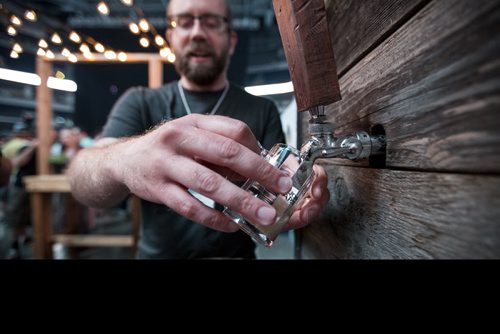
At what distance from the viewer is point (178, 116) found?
402 millimetres

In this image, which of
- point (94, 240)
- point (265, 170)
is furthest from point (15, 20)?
point (94, 240)

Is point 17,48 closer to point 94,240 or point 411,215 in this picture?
point 411,215

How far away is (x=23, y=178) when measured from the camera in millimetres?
606

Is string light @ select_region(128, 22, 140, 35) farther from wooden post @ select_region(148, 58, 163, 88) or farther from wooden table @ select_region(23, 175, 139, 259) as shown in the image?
wooden table @ select_region(23, 175, 139, 259)

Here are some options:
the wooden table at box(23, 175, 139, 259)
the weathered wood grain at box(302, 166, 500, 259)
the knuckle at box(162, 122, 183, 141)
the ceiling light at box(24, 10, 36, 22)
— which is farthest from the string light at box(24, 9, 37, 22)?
the wooden table at box(23, 175, 139, 259)

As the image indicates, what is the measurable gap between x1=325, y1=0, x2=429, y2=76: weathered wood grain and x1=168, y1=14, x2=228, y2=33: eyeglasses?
21cm

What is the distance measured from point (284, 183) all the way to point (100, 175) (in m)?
0.30

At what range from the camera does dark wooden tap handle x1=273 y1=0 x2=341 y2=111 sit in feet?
1.10

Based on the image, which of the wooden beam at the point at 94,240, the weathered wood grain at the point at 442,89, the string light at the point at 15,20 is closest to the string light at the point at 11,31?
the string light at the point at 15,20

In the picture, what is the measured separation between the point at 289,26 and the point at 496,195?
10.7 inches

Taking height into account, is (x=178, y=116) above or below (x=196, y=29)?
below

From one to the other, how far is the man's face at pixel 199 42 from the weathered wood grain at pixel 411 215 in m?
0.29

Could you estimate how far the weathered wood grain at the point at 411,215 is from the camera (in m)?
0.23

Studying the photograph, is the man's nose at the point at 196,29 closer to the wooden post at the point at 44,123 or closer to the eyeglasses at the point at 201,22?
the eyeglasses at the point at 201,22
